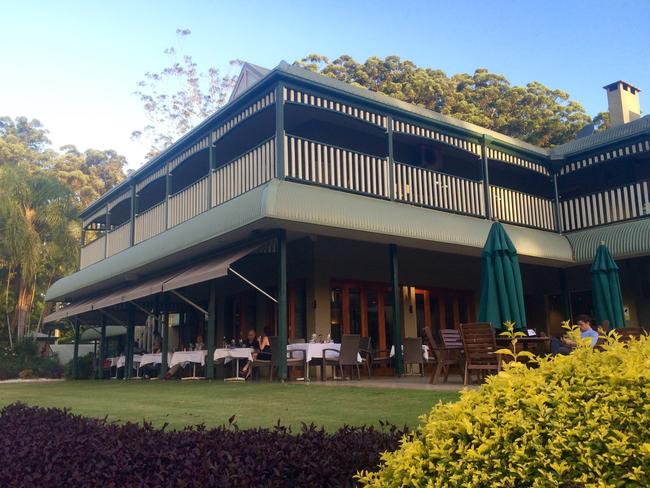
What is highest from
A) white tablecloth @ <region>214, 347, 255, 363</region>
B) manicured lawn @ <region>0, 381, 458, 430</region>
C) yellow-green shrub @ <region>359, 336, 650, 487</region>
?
white tablecloth @ <region>214, 347, 255, 363</region>

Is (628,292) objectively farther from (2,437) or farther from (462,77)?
(462,77)

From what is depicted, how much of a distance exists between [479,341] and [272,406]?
3126 millimetres

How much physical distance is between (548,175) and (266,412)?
1238 centimetres

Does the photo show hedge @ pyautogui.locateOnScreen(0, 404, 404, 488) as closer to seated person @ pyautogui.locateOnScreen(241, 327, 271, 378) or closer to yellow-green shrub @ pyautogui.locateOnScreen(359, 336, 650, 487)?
yellow-green shrub @ pyautogui.locateOnScreen(359, 336, 650, 487)

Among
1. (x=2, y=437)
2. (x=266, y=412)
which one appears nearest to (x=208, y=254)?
(x=266, y=412)

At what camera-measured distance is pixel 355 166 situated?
12.0 metres

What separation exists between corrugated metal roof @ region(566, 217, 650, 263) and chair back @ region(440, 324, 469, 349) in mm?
6588

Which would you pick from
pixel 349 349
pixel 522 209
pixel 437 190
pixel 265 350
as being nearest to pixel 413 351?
pixel 349 349

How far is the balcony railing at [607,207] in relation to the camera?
14.5m

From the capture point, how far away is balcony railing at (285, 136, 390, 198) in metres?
11.1

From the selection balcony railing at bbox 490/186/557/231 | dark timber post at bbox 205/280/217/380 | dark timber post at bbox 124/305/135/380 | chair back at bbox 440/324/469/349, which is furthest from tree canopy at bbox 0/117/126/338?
chair back at bbox 440/324/469/349

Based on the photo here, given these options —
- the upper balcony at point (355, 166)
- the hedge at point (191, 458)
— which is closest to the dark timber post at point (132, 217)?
the upper balcony at point (355, 166)

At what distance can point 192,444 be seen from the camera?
3.77 m

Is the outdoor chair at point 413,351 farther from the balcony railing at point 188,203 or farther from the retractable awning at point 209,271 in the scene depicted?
the balcony railing at point 188,203
